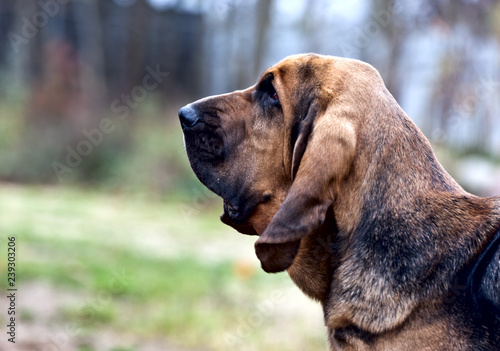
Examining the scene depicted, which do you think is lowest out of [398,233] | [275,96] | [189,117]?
[398,233]

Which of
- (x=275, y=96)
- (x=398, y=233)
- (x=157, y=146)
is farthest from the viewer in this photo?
(x=157, y=146)

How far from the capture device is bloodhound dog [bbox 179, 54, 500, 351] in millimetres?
2730

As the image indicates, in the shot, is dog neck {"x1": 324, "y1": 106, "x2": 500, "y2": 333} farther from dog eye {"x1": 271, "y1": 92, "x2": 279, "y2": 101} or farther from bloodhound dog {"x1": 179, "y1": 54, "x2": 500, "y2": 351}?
dog eye {"x1": 271, "y1": 92, "x2": 279, "y2": 101}

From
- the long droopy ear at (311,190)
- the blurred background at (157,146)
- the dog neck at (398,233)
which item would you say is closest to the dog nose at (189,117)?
the long droopy ear at (311,190)

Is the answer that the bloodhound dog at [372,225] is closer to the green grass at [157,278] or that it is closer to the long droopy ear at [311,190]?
the long droopy ear at [311,190]

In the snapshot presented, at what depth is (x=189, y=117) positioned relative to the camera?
11.6 ft

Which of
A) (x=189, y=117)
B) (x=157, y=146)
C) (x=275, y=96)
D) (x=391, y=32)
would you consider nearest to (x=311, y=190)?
(x=275, y=96)

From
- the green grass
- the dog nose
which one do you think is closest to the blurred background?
the green grass

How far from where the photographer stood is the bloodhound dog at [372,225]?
273 cm

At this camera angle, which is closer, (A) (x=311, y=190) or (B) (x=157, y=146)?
(A) (x=311, y=190)

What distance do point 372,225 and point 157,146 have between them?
1375 centimetres

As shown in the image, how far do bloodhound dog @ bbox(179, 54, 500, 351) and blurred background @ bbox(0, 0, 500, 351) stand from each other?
10.5 feet

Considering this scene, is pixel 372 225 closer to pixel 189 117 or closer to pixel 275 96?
pixel 275 96

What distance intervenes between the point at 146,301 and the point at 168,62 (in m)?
20.9
